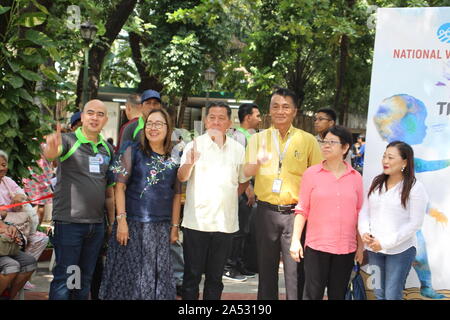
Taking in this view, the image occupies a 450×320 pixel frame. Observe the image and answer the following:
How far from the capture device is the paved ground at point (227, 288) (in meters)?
5.33

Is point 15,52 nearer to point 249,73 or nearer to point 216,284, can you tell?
point 216,284

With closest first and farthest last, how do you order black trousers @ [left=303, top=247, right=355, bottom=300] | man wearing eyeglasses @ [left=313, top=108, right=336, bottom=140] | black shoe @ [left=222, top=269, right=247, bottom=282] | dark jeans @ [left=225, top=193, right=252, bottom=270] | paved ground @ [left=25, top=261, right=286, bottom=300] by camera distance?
black trousers @ [left=303, top=247, right=355, bottom=300]
paved ground @ [left=25, top=261, right=286, bottom=300]
man wearing eyeglasses @ [left=313, top=108, right=336, bottom=140]
black shoe @ [left=222, top=269, right=247, bottom=282]
dark jeans @ [left=225, top=193, right=252, bottom=270]

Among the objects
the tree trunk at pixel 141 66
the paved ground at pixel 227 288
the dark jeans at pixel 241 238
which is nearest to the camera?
the paved ground at pixel 227 288

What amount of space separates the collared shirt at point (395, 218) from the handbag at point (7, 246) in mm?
2766

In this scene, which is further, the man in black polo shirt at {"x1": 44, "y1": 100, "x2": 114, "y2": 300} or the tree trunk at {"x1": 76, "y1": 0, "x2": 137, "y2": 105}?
the tree trunk at {"x1": 76, "y1": 0, "x2": 137, "y2": 105}

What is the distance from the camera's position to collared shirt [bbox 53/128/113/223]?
404 centimetres

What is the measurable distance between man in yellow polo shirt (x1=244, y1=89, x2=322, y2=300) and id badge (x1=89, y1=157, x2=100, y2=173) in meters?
1.19

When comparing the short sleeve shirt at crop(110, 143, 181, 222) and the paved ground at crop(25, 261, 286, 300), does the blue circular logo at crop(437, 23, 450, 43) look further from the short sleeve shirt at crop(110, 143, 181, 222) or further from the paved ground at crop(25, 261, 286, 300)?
the paved ground at crop(25, 261, 286, 300)

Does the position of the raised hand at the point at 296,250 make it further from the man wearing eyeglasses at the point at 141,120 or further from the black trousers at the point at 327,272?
the man wearing eyeglasses at the point at 141,120

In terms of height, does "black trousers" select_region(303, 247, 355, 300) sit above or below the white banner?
below

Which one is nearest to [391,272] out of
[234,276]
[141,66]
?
[234,276]

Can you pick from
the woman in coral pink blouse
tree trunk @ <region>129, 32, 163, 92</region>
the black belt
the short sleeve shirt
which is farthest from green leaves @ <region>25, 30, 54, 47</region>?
tree trunk @ <region>129, 32, 163, 92</region>

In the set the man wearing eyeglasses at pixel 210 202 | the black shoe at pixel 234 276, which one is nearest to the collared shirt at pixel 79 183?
the man wearing eyeglasses at pixel 210 202
